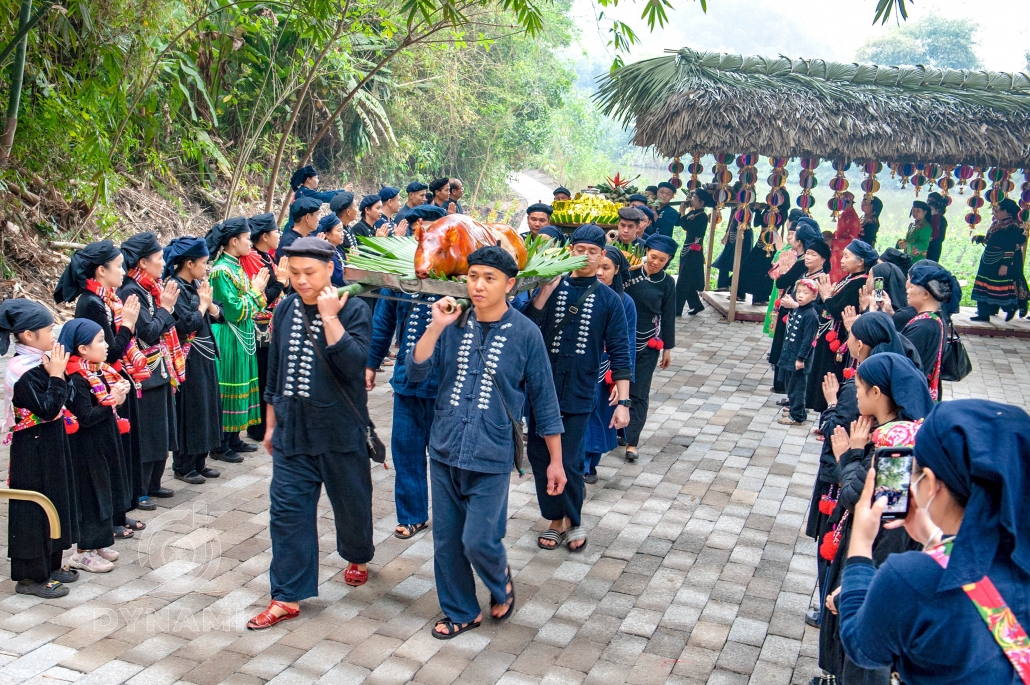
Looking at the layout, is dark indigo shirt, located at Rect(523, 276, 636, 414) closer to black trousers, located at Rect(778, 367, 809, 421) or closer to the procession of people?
the procession of people

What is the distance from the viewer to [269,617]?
4.45 metres

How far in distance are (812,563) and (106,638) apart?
3.86 m

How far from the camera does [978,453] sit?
6.70 feet

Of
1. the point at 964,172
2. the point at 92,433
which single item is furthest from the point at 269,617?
the point at 964,172

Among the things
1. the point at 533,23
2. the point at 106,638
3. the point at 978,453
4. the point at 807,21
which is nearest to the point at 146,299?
the point at 106,638

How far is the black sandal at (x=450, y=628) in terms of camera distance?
442 centimetres

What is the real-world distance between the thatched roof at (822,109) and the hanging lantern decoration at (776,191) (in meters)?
0.63

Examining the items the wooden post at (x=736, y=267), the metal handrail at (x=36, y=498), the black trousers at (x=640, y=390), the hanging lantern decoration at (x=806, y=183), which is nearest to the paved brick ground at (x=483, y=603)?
the black trousers at (x=640, y=390)

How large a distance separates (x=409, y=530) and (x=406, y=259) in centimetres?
177

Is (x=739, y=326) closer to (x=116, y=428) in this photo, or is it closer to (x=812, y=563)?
(x=812, y=563)

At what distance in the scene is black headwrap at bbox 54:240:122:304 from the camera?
16.6ft

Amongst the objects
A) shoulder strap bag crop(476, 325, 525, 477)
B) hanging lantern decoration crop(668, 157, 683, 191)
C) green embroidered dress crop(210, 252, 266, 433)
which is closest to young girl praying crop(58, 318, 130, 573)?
green embroidered dress crop(210, 252, 266, 433)

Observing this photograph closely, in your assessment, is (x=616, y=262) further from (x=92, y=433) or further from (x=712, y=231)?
(x=712, y=231)

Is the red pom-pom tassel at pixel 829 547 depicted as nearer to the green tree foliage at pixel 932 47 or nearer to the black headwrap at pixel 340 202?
the black headwrap at pixel 340 202
